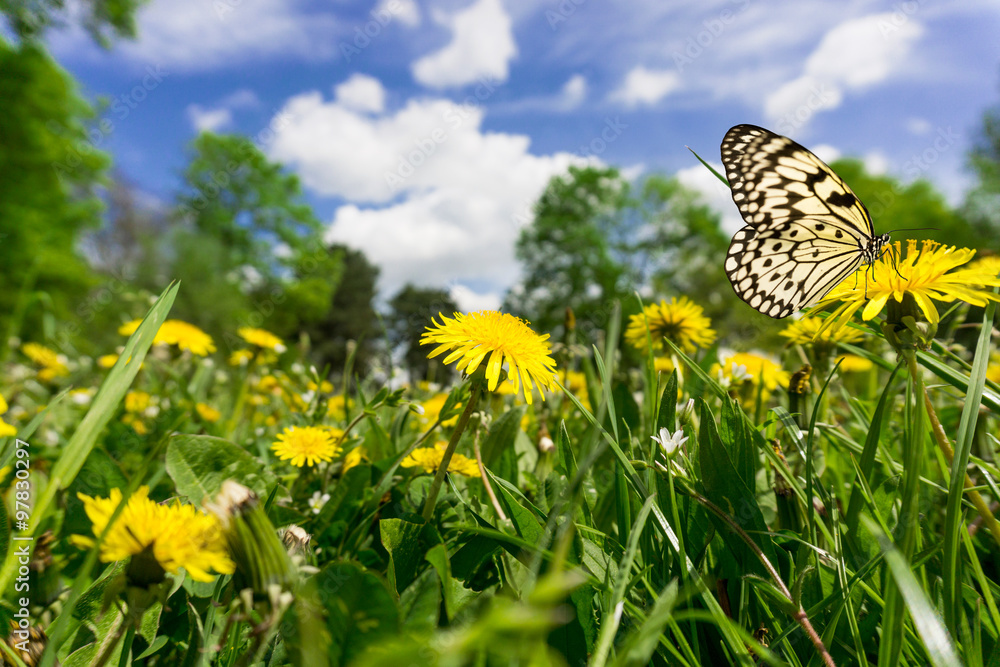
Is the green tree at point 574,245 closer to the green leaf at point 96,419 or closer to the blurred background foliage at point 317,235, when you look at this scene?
the blurred background foliage at point 317,235

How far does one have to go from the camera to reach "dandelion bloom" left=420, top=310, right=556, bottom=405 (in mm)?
934

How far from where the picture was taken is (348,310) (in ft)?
121

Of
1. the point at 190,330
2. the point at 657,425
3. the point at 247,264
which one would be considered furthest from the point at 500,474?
the point at 247,264

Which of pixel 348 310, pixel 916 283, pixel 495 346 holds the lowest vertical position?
pixel 495 346

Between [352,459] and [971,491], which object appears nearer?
[971,491]

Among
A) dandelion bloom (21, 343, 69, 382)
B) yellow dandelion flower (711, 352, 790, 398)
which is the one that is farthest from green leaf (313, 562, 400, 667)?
dandelion bloom (21, 343, 69, 382)

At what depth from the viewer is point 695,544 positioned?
0.86m

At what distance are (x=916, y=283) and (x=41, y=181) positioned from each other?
19475 millimetres

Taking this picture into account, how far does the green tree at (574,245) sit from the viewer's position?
28938 millimetres

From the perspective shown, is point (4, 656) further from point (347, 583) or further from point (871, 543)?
point (871, 543)

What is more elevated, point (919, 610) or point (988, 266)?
point (988, 266)

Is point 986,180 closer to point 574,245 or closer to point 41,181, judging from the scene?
point 574,245

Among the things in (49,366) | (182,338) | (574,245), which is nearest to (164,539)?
(182,338)

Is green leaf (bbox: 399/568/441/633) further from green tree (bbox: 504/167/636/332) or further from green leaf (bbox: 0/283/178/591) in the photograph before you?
green tree (bbox: 504/167/636/332)
